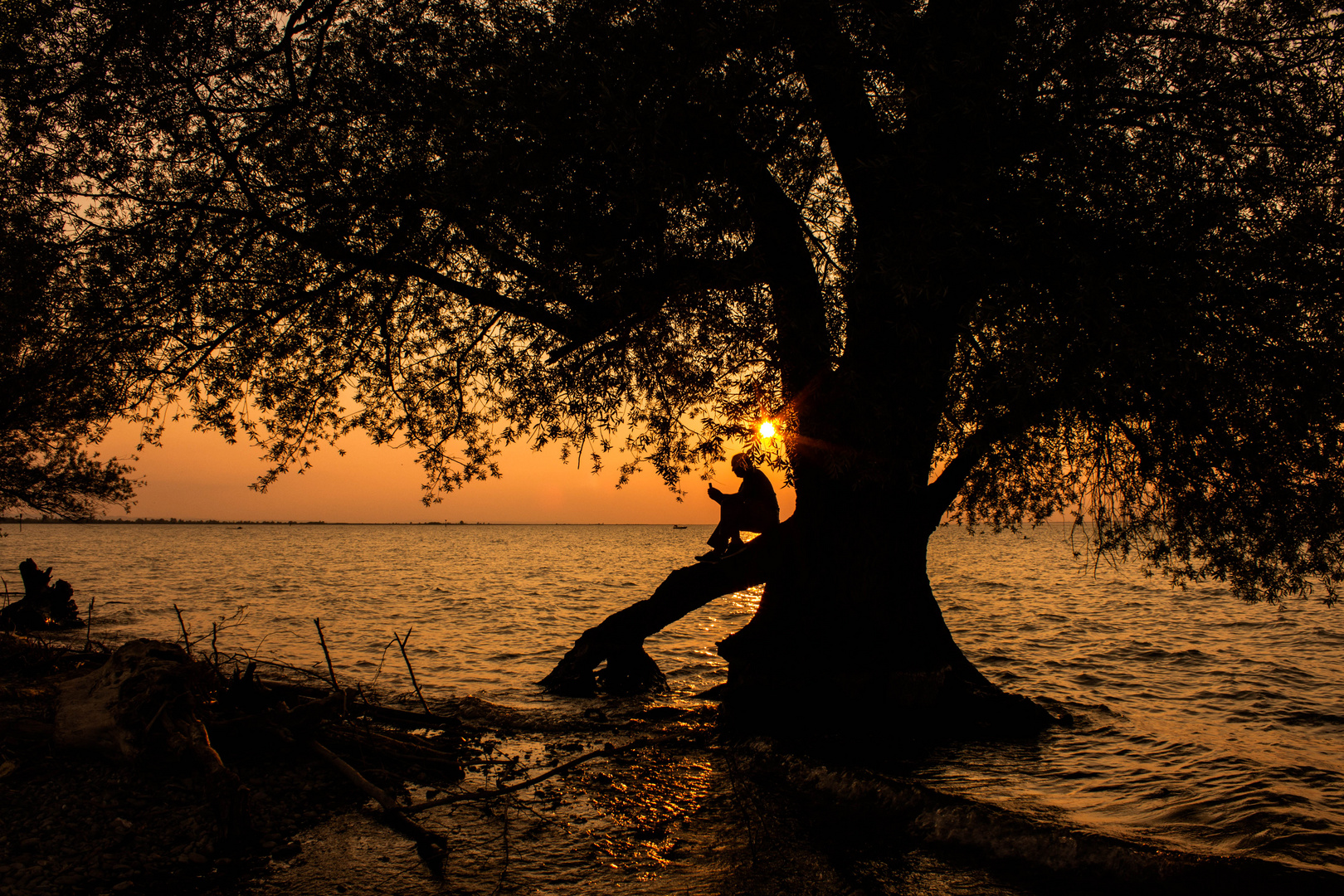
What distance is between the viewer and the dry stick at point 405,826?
5.58 meters

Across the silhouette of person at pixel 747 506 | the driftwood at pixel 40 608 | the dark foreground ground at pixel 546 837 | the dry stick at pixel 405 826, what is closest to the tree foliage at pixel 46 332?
the dark foreground ground at pixel 546 837

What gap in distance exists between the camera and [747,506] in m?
12.0

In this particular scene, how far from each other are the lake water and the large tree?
220cm

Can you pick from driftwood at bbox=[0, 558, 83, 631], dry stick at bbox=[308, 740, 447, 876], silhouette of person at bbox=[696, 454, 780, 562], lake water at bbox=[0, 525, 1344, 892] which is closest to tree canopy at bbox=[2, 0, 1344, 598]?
silhouette of person at bbox=[696, 454, 780, 562]

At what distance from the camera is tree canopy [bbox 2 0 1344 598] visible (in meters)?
7.25

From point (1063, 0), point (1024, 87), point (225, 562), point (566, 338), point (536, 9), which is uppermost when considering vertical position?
point (536, 9)

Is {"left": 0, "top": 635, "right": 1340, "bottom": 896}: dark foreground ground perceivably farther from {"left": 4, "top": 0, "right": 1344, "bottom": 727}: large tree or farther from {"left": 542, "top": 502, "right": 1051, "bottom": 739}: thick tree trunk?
{"left": 4, "top": 0, "right": 1344, "bottom": 727}: large tree

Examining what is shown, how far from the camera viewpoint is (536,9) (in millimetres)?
9445

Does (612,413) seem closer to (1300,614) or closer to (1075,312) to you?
(1075,312)

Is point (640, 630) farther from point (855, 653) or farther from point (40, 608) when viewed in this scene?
point (40, 608)

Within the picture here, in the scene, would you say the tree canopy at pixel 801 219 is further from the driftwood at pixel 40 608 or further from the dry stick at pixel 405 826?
the driftwood at pixel 40 608

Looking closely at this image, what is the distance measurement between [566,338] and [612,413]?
1.58m

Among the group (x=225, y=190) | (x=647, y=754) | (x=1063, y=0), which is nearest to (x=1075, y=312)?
(x=1063, y=0)

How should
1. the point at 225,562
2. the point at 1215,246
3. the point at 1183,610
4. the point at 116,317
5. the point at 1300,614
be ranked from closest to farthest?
1. the point at 1215,246
2. the point at 116,317
3. the point at 1300,614
4. the point at 1183,610
5. the point at 225,562
